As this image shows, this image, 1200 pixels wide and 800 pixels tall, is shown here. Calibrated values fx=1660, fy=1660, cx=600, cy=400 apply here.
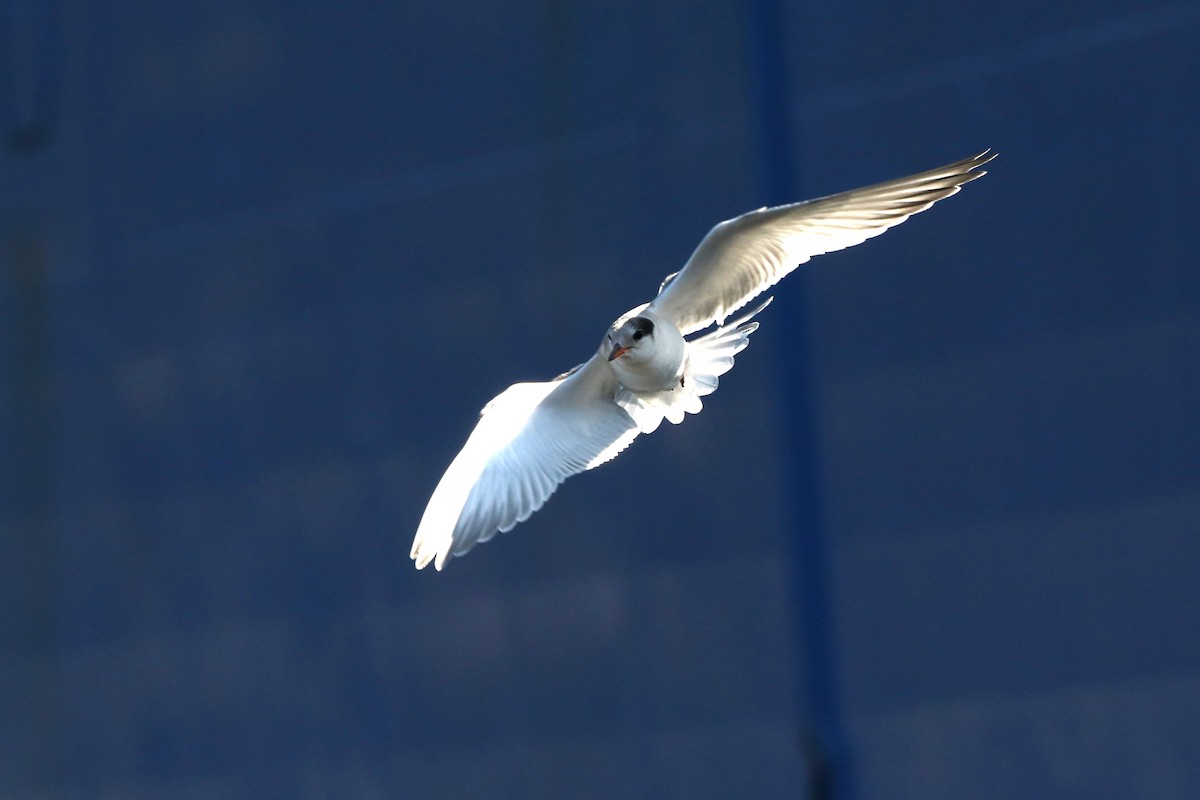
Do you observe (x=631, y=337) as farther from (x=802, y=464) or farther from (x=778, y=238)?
(x=802, y=464)

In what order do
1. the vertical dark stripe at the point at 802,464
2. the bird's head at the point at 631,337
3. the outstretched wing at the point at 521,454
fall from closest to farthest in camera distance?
1. the bird's head at the point at 631,337
2. the outstretched wing at the point at 521,454
3. the vertical dark stripe at the point at 802,464

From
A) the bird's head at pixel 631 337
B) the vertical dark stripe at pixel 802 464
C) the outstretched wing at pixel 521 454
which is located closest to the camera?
the bird's head at pixel 631 337

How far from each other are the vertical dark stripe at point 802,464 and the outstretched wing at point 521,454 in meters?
1.29

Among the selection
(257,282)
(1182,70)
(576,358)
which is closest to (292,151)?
(257,282)

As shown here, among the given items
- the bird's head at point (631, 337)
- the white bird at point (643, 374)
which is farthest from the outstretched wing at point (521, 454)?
the bird's head at point (631, 337)

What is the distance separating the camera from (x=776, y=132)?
6582 millimetres

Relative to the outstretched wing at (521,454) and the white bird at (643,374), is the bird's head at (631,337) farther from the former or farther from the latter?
the outstretched wing at (521,454)

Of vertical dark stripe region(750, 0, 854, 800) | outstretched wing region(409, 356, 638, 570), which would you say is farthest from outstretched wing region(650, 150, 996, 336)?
vertical dark stripe region(750, 0, 854, 800)

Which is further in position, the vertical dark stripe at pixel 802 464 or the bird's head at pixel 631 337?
the vertical dark stripe at pixel 802 464

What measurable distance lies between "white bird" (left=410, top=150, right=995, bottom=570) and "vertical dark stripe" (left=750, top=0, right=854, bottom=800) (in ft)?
3.80

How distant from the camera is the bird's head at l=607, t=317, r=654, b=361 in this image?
4.73 metres

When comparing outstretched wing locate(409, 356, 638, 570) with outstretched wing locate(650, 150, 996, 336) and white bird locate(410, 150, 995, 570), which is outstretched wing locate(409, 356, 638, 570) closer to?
white bird locate(410, 150, 995, 570)

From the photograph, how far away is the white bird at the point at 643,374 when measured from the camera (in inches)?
188

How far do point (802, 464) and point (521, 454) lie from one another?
1.57 metres
